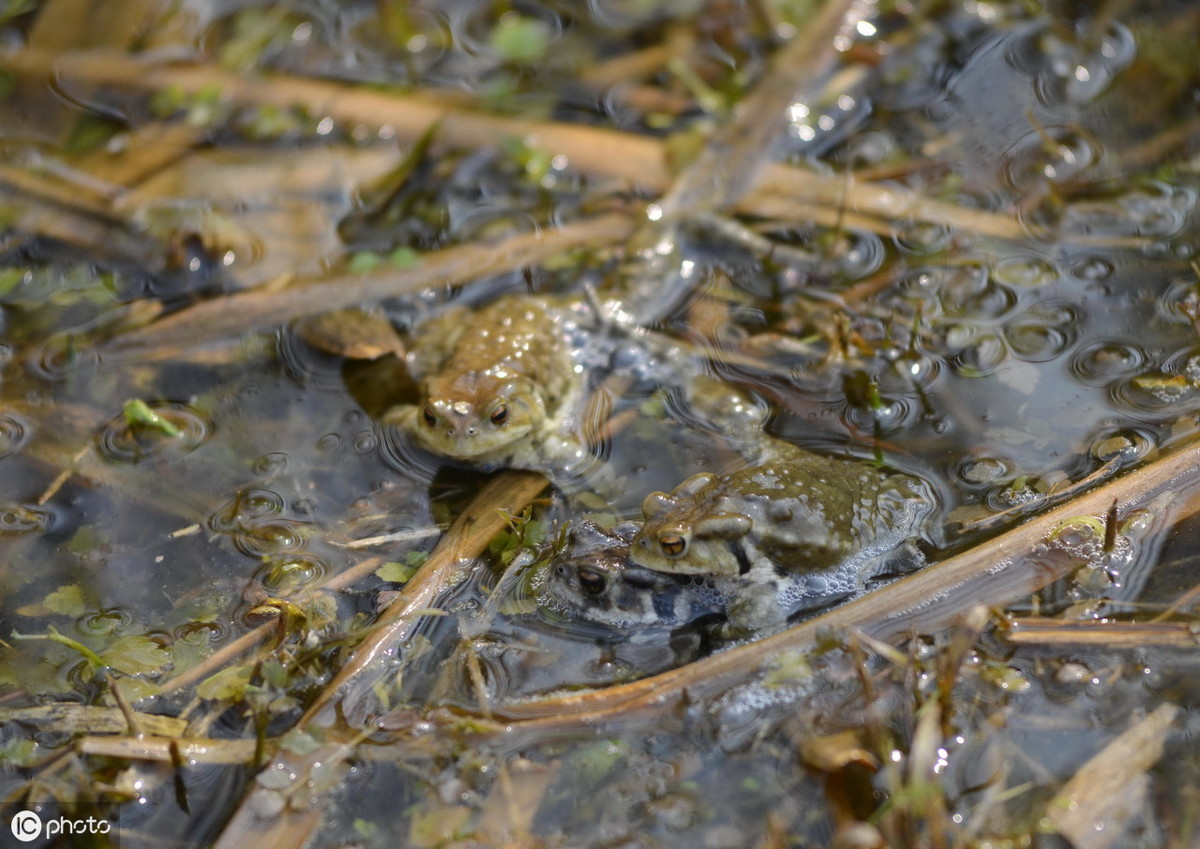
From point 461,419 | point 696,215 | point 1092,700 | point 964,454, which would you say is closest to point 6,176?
point 461,419

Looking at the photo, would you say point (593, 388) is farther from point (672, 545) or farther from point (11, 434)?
point (11, 434)

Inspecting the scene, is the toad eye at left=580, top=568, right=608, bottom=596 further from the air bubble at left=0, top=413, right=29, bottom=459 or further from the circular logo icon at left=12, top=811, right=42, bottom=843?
the air bubble at left=0, top=413, right=29, bottom=459

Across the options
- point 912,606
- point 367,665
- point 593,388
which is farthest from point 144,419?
point 912,606

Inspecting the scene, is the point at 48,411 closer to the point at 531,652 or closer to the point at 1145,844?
the point at 531,652

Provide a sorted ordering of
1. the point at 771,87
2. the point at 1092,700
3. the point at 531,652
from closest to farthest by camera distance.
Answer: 1. the point at 1092,700
2. the point at 531,652
3. the point at 771,87

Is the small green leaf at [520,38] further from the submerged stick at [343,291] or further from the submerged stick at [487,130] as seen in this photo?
the submerged stick at [343,291]

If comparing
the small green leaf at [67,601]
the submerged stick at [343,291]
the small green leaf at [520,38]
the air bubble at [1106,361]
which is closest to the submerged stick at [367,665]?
the small green leaf at [67,601]
